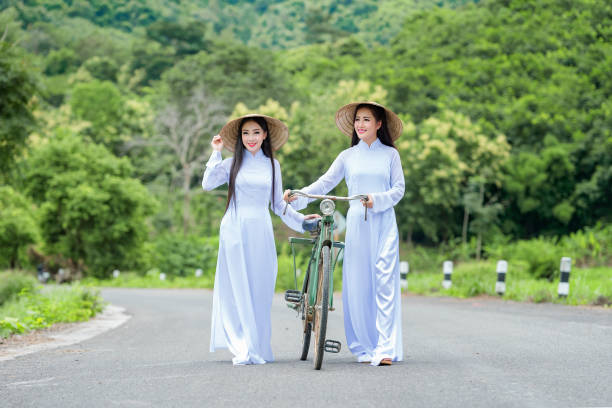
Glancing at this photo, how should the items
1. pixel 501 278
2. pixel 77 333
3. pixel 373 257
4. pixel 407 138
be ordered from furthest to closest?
pixel 407 138
pixel 501 278
pixel 77 333
pixel 373 257

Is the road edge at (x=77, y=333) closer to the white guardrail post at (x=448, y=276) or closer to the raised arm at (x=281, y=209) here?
the raised arm at (x=281, y=209)

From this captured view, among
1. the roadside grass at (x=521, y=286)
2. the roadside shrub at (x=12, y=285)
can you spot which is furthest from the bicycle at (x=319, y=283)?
the roadside shrub at (x=12, y=285)

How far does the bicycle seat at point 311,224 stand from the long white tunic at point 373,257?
301mm

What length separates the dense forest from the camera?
38.2 metres

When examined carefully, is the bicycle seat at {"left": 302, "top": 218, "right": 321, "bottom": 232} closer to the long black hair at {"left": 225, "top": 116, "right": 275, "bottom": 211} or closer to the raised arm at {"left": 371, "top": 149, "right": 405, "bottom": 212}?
the raised arm at {"left": 371, "top": 149, "right": 405, "bottom": 212}

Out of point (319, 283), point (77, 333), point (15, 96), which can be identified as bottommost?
point (77, 333)

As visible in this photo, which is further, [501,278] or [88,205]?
[88,205]

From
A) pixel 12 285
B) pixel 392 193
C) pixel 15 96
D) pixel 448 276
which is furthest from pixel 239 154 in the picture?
pixel 448 276

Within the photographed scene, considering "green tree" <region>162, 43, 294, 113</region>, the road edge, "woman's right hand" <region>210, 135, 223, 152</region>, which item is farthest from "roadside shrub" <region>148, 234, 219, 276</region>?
"woman's right hand" <region>210, 135, 223, 152</region>

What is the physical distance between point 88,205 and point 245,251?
38793 mm

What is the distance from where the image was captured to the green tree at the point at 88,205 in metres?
45.1

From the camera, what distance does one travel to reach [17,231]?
158 feet

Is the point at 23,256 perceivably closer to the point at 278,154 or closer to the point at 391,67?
the point at 278,154

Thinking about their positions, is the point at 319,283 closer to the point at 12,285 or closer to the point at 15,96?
the point at 12,285
